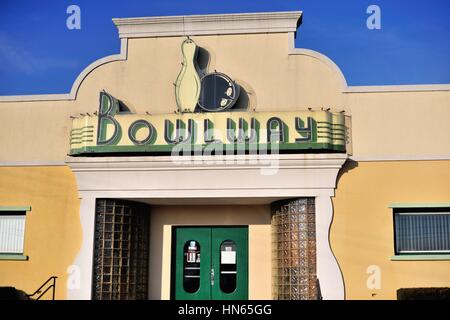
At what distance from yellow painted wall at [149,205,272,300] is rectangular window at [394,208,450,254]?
338 centimetres

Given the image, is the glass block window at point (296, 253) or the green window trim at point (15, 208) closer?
the glass block window at point (296, 253)

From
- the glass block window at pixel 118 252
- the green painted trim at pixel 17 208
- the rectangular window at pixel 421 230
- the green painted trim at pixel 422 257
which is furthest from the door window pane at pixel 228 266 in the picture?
the green painted trim at pixel 17 208

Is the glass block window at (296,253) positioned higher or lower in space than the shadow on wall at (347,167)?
lower

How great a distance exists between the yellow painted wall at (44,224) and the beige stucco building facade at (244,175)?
0.03 metres

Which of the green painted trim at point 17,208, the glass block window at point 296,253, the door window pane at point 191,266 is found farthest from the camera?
the door window pane at point 191,266

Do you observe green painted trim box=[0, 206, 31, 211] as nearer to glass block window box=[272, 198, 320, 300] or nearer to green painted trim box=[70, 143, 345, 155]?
green painted trim box=[70, 143, 345, 155]

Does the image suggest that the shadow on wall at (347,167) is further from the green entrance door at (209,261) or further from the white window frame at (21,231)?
the white window frame at (21,231)

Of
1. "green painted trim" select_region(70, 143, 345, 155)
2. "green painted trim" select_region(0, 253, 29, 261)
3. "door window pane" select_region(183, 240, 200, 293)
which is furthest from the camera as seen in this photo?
"door window pane" select_region(183, 240, 200, 293)

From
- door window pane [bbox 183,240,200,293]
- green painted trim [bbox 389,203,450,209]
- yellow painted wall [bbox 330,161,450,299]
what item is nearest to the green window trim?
door window pane [bbox 183,240,200,293]

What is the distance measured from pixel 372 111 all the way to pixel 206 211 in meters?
5.12

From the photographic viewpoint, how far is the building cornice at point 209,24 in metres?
15.6

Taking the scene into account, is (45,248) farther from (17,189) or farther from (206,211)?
(206,211)

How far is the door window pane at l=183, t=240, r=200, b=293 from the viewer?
1611 cm

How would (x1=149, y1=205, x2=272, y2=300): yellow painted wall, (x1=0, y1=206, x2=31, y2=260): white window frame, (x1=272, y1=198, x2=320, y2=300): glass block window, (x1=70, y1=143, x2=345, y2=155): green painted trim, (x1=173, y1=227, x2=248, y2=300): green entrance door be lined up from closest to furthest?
(x1=272, y1=198, x2=320, y2=300): glass block window → (x1=70, y1=143, x2=345, y2=155): green painted trim → (x1=0, y1=206, x2=31, y2=260): white window frame → (x1=149, y1=205, x2=272, y2=300): yellow painted wall → (x1=173, y1=227, x2=248, y2=300): green entrance door
